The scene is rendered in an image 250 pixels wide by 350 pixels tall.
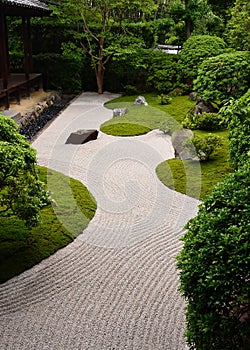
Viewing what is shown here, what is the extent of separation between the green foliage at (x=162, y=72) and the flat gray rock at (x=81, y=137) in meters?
6.25

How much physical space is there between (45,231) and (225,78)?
7.39 m

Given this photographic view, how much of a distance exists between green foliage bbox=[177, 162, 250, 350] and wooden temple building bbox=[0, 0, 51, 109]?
33.7 ft

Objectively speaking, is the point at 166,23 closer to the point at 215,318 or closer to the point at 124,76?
the point at 124,76

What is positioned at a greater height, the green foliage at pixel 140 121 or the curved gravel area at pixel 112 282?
the green foliage at pixel 140 121

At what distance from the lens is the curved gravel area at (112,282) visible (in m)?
4.59

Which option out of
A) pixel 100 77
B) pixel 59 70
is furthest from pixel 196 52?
pixel 59 70

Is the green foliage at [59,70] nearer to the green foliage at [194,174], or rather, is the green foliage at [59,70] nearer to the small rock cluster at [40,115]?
the small rock cluster at [40,115]

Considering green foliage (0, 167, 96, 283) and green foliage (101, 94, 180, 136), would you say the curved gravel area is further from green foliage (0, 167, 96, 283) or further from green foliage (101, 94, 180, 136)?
green foliage (101, 94, 180, 136)

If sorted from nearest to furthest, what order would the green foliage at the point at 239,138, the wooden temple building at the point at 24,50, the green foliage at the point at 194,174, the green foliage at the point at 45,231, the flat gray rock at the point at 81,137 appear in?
the green foliage at the point at 45,231 → the green foliage at the point at 239,138 → the green foliage at the point at 194,174 → the flat gray rock at the point at 81,137 → the wooden temple building at the point at 24,50

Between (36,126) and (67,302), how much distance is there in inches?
354

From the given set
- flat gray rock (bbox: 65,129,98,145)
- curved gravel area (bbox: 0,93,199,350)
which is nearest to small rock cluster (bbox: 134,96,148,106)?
flat gray rock (bbox: 65,129,98,145)

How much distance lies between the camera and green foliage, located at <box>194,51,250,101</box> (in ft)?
38.3

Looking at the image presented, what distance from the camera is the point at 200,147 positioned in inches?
370

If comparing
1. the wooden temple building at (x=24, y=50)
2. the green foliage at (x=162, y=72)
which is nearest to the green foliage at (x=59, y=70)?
the wooden temple building at (x=24, y=50)
